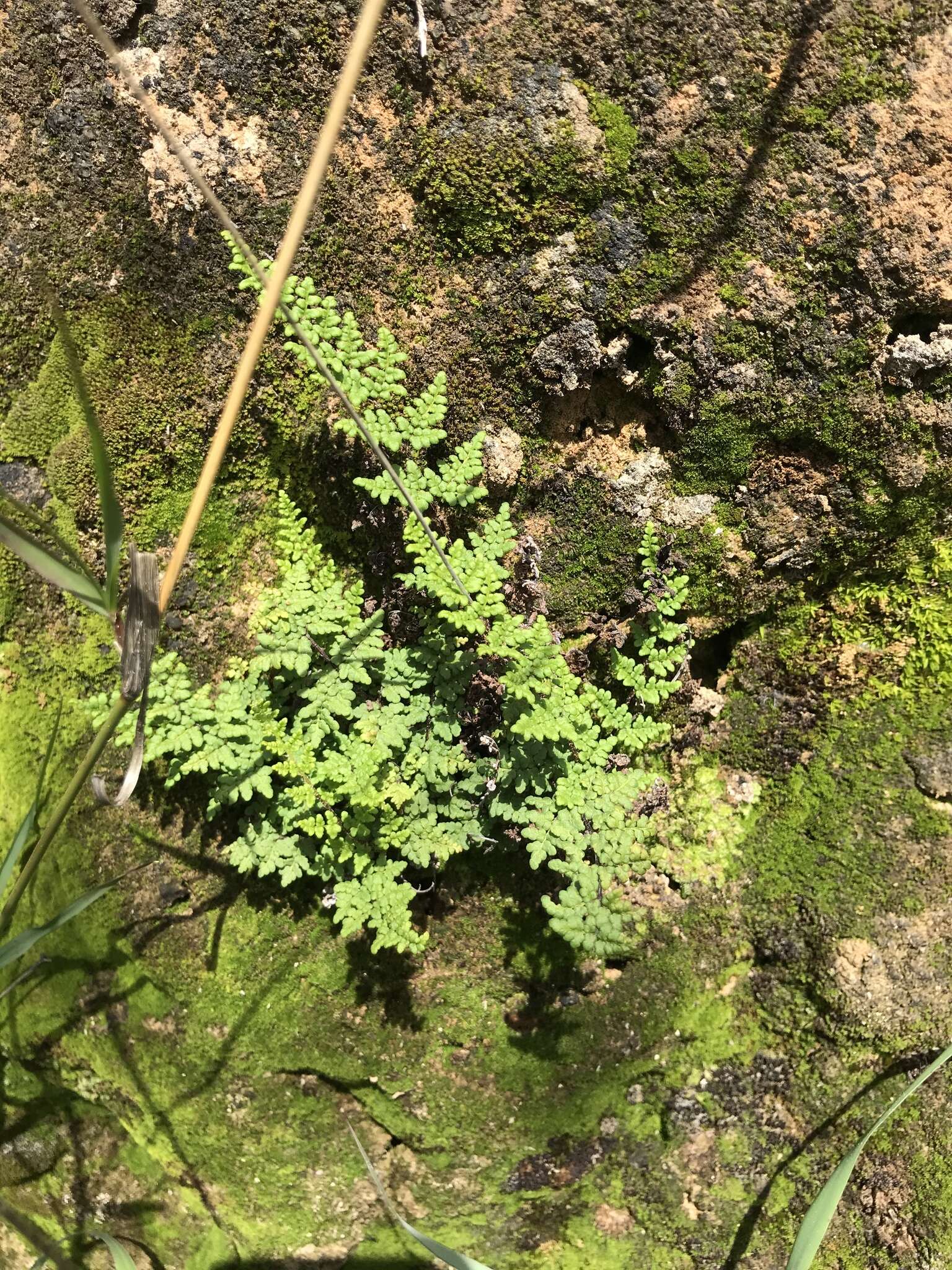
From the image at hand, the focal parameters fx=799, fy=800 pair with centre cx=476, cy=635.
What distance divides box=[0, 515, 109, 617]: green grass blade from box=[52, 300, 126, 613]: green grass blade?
29mm

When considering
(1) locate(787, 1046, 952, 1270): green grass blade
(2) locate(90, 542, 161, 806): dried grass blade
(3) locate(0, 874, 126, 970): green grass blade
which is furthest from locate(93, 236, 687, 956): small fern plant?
(2) locate(90, 542, 161, 806): dried grass blade

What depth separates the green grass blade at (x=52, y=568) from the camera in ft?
5.12

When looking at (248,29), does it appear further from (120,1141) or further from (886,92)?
(120,1141)

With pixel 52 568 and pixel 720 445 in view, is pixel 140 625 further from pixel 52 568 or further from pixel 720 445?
pixel 720 445

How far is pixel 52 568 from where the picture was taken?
1.60 m

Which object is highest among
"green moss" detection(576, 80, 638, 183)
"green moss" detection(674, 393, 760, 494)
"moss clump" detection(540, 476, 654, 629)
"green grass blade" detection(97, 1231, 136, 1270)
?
"green moss" detection(576, 80, 638, 183)

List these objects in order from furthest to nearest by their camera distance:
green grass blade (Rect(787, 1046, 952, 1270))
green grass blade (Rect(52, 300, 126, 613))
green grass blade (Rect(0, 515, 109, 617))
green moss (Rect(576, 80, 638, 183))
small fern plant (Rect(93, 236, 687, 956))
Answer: small fern plant (Rect(93, 236, 687, 956)), green moss (Rect(576, 80, 638, 183)), green grass blade (Rect(787, 1046, 952, 1270)), green grass blade (Rect(0, 515, 109, 617)), green grass blade (Rect(52, 300, 126, 613))

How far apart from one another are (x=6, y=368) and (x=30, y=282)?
388mm

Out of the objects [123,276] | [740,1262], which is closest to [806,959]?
[740,1262]

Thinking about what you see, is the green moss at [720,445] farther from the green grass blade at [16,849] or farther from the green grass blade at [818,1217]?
the green grass blade at [16,849]

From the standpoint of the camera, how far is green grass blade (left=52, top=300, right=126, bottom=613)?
143 cm

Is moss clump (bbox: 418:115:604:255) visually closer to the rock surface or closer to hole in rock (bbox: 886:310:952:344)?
the rock surface

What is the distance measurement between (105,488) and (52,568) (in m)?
0.23

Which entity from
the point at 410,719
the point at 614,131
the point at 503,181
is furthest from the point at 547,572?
the point at 614,131
